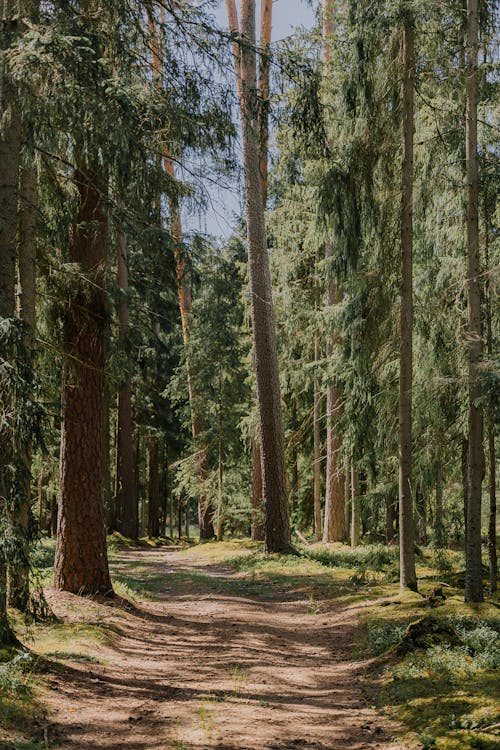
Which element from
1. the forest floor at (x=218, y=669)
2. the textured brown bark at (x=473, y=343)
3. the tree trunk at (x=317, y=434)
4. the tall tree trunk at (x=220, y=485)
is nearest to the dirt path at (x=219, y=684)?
the forest floor at (x=218, y=669)

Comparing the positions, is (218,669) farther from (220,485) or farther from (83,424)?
(220,485)

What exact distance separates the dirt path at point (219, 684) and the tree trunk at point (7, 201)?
124cm

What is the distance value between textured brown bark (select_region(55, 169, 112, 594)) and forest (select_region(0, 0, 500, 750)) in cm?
3

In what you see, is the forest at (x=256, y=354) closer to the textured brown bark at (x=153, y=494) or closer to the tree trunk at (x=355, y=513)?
the tree trunk at (x=355, y=513)

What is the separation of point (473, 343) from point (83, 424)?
521cm

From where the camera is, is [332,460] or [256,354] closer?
[256,354]

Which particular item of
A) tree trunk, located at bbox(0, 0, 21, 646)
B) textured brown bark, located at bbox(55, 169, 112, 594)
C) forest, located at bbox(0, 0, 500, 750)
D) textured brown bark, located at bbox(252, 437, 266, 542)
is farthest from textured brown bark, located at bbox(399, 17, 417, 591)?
textured brown bark, located at bbox(252, 437, 266, 542)

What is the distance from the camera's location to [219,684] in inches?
249

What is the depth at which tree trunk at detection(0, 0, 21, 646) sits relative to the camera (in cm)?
574

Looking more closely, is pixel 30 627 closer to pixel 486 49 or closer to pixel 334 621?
pixel 334 621

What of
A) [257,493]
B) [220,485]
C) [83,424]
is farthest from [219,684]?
[220,485]

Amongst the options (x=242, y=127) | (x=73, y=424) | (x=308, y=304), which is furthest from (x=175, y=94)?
(x=308, y=304)

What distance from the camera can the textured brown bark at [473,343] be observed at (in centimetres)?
830

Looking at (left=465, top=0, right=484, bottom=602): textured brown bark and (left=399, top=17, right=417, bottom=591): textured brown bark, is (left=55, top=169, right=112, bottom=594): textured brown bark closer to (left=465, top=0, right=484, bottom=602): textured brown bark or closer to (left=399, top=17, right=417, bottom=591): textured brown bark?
(left=399, top=17, right=417, bottom=591): textured brown bark
